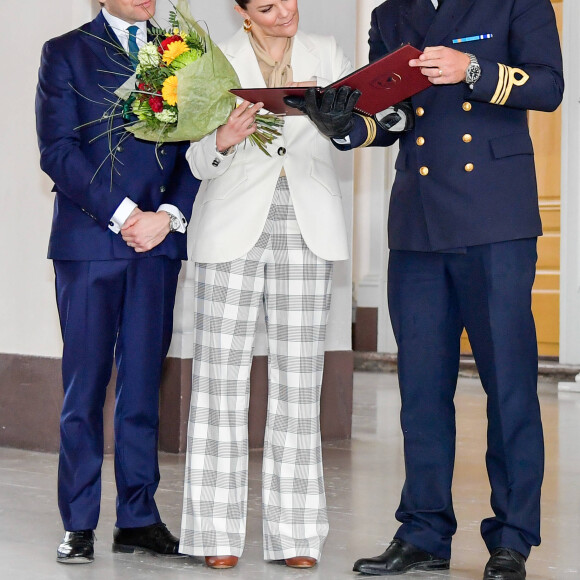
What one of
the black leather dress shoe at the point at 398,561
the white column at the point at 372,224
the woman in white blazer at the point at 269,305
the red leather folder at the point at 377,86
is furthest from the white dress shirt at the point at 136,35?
the white column at the point at 372,224

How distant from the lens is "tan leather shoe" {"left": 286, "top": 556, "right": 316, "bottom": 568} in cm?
291

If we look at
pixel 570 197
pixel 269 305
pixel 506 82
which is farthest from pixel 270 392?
pixel 570 197

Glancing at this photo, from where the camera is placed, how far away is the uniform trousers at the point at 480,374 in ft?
8.91

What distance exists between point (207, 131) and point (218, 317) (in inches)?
19.6

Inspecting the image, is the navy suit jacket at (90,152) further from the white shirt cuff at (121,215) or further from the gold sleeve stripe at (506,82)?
the gold sleeve stripe at (506,82)

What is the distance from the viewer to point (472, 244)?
2711mm

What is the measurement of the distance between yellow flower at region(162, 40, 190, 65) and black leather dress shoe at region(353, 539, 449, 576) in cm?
137

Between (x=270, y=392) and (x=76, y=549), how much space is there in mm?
672

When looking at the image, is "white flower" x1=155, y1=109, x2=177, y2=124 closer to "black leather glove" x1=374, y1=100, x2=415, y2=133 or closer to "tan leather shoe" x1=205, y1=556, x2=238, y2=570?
"black leather glove" x1=374, y1=100, x2=415, y2=133

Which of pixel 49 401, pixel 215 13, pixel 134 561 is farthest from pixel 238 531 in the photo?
pixel 215 13

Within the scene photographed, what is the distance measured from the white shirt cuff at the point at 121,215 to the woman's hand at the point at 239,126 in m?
0.35

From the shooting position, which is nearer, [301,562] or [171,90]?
[171,90]

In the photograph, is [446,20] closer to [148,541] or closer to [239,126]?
[239,126]

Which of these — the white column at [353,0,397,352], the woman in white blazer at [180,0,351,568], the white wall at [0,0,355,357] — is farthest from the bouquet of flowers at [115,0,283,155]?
the white column at [353,0,397,352]
